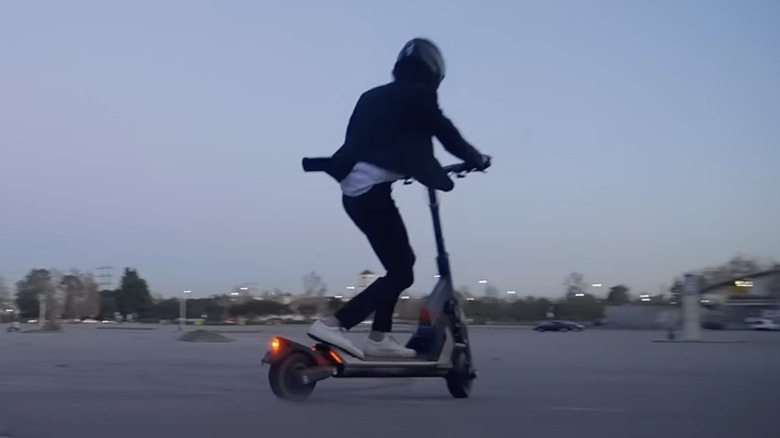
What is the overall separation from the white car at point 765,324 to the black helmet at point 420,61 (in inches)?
1204

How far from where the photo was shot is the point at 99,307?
7006 cm

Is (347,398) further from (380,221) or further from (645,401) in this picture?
(645,401)

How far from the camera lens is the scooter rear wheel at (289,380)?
5.97 meters

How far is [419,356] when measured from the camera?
21.1 feet

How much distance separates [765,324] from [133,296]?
49.7 m

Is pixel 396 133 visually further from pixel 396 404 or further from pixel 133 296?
pixel 133 296

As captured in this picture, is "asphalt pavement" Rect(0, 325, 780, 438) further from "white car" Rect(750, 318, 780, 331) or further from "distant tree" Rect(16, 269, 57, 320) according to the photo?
"distant tree" Rect(16, 269, 57, 320)

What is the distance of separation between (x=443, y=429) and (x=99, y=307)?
2710 inches

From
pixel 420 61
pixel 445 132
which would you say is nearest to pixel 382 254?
pixel 445 132

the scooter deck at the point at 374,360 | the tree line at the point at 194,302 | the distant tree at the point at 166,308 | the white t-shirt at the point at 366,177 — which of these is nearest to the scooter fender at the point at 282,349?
the scooter deck at the point at 374,360

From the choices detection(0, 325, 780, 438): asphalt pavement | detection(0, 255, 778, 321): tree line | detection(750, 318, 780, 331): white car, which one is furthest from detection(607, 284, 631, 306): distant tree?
detection(0, 325, 780, 438): asphalt pavement

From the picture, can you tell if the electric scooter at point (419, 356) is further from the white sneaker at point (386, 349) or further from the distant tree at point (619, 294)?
the distant tree at point (619, 294)

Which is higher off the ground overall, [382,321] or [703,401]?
[382,321]

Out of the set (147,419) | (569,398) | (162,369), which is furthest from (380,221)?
(162,369)
